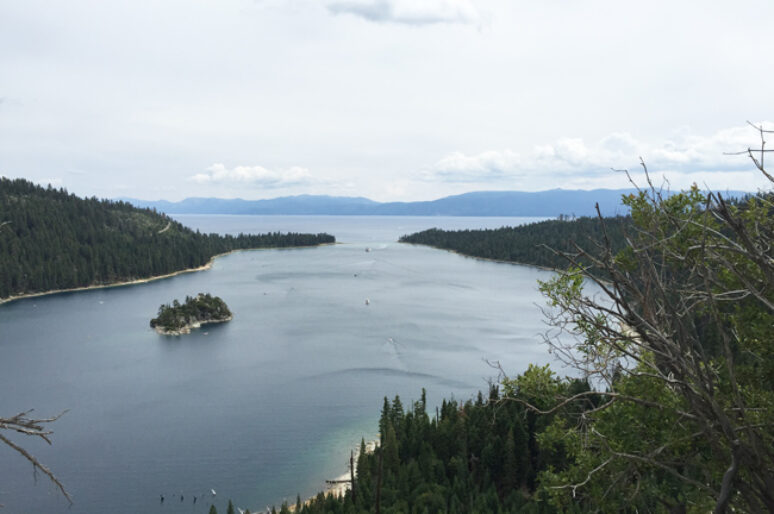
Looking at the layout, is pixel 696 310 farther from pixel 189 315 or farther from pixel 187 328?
pixel 189 315

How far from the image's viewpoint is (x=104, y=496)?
103 feet

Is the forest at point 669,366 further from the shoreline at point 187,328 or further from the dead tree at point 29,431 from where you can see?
the shoreline at point 187,328

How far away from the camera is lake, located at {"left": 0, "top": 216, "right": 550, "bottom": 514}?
33688mm

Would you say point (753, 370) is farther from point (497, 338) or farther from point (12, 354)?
point (12, 354)

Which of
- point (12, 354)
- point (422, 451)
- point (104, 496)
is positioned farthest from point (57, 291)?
point (422, 451)

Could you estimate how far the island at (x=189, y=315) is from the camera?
234ft

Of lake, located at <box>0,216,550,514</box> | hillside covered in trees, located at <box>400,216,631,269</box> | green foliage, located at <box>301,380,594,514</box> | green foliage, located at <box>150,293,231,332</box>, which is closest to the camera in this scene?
green foliage, located at <box>301,380,594,514</box>

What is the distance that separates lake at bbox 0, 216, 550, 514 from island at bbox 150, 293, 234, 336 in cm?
242

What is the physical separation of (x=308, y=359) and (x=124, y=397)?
1967 centimetres

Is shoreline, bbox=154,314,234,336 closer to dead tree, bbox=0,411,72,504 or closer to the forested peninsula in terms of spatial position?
the forested peninsula

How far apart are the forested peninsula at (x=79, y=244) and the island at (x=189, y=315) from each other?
39623 mm

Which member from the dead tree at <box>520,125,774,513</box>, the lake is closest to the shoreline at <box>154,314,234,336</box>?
the lake

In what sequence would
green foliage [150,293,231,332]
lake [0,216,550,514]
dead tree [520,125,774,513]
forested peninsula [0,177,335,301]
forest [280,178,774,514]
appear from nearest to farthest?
1. dead tree [520,125,774,513]
2. forest [280,178,774,514]
3. lake [0,216,550,514]
4. green foliage [150,293,231,332]
5. forested peninsula [0,177,335,301]

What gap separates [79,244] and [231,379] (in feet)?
309
